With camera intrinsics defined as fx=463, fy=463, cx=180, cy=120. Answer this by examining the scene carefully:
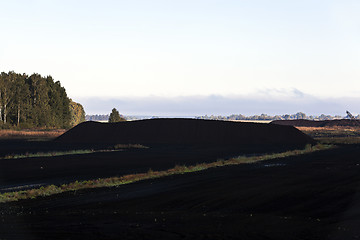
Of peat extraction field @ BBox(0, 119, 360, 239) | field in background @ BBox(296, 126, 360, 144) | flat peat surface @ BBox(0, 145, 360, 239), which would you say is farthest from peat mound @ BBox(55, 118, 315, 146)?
flat peat surface @ BBox(0, 145, 360, 239)

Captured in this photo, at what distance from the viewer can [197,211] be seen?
1925 cm

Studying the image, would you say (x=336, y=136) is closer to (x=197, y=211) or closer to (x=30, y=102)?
(x=30, y=102)

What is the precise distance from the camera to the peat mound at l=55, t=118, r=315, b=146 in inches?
3361

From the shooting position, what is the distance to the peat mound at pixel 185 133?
8538cm

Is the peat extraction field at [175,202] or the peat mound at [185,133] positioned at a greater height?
the peat mound at [185,133]

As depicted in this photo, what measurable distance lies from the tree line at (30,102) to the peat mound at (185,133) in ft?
105

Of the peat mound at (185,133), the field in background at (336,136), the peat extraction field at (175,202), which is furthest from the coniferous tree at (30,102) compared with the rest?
the peat extraction field at (175,202)

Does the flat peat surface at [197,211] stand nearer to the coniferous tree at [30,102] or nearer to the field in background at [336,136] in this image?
the field in background at [336,136]

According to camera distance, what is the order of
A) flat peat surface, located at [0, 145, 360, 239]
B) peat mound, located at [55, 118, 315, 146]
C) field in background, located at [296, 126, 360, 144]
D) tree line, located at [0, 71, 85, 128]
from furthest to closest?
tree line, located at [0, 71, 85, 128] → field in background, located at [296, 126, 360, 144] → peat mound, located at [55, 118, 315, 146] → flat peat surface, located at [0, 145, 360, 239]

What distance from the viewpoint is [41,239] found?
14.0 meters

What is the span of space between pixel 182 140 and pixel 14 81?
55.3m

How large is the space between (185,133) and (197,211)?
6907cm

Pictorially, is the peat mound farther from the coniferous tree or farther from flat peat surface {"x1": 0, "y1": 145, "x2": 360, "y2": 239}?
flat peat surface {"x1": 0, "y1": 145, "x2": 360, "y2": 239}

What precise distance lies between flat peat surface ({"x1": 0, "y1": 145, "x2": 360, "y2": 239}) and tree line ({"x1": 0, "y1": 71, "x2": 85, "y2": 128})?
311 feet
